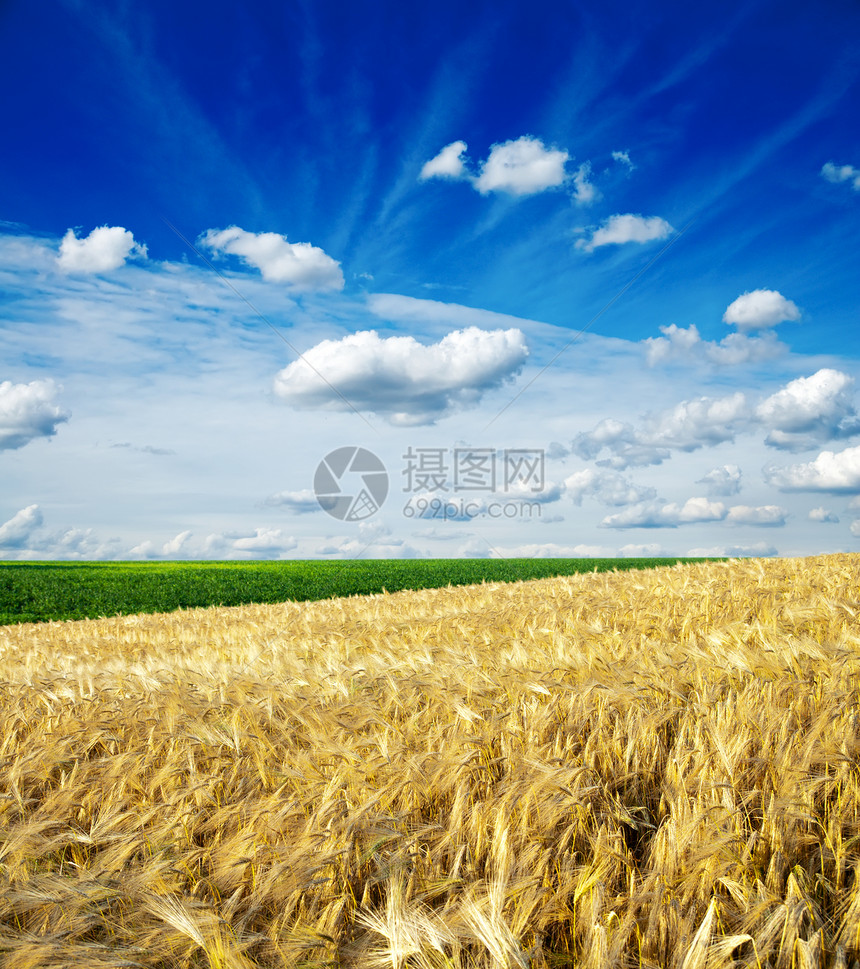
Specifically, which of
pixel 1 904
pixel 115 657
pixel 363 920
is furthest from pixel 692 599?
pixel 115 657

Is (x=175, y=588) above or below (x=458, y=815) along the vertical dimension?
below

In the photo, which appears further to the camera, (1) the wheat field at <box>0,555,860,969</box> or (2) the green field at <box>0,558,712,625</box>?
(2) the green field at <box>0,558,712,625</box>

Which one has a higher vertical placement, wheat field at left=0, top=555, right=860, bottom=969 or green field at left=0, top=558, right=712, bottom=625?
wheat field at left=0, top=555, right=860, bottom=969

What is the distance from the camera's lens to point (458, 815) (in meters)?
2.08

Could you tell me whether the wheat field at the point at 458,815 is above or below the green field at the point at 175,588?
above

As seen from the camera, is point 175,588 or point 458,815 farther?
point 175,588

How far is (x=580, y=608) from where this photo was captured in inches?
247

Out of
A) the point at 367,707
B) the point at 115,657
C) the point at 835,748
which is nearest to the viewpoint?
the point at 835,748

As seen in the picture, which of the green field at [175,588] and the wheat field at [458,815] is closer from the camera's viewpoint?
the wheat field at [458,815]

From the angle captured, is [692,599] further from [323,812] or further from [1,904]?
[1,904]

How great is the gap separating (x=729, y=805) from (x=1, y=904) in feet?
7.85

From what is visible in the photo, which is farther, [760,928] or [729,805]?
[729,805]

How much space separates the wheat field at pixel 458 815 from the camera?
1.64m

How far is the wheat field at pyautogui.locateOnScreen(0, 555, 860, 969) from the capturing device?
5.38 feet
